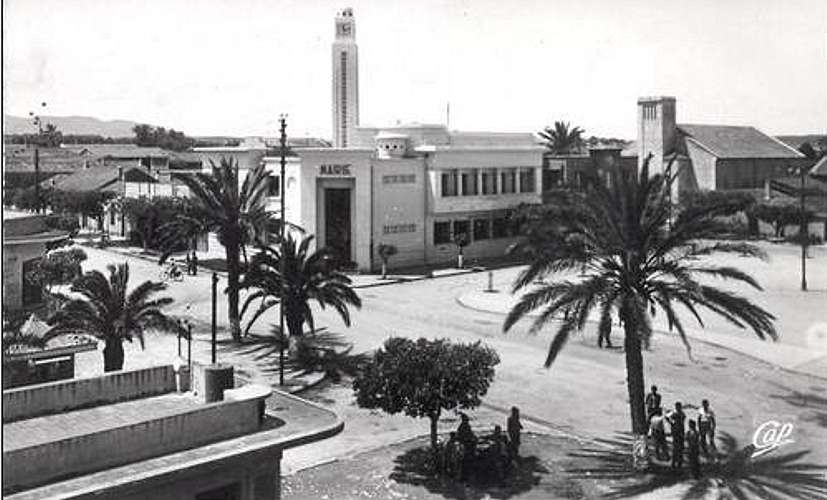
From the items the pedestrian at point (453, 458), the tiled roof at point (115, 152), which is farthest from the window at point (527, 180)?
the tiled roof at point (115, 152)

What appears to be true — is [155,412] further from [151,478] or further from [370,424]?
[370,424]

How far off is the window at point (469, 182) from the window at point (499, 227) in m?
2.71

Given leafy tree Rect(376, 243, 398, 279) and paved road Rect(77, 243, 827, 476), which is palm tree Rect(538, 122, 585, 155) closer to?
leafy tree Rect(376, 243, 398, 279)

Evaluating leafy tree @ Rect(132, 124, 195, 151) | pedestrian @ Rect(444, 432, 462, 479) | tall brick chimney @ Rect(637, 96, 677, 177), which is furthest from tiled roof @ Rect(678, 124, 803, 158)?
leafy tree @ Rect(132, 124, 195, 151)

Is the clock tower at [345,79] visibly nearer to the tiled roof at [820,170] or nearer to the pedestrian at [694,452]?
the tiled roof at [820,170]

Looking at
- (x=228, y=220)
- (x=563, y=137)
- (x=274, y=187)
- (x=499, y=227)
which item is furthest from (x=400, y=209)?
(x=563, y=137)

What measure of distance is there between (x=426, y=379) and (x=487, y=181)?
38.0m

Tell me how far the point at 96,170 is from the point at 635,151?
4590cm

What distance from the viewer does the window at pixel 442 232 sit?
5138cm

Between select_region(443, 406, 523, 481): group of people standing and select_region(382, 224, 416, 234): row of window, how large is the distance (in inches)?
1210

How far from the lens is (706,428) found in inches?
719

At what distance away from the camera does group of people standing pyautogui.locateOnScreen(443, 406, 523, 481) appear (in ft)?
56.5

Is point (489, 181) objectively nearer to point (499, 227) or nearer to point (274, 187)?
point (499, 227)

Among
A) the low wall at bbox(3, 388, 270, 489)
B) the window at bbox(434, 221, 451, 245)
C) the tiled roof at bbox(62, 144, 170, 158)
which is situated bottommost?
the low wall at bbox(3, 388, 270, 489)
